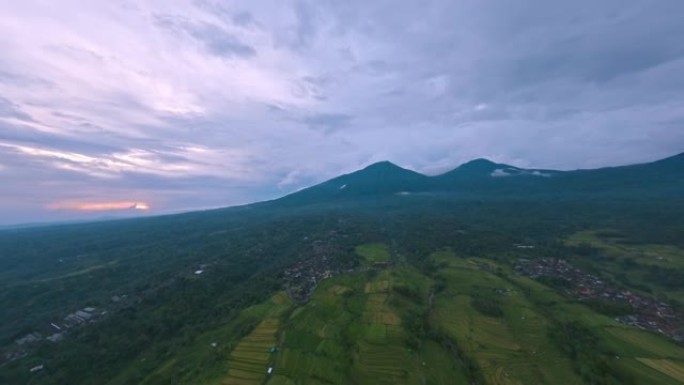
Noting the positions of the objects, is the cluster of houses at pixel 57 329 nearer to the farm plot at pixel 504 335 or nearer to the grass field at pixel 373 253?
the grass field at pixel 373 253

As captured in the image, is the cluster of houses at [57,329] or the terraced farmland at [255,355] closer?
the terraced farmland at [255,355]

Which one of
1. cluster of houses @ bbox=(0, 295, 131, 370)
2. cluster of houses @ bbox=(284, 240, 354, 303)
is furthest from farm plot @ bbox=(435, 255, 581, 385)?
cluster of houses @ bbox=(0, 295, 131, 370)

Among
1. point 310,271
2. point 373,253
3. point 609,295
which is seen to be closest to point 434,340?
point 609,295

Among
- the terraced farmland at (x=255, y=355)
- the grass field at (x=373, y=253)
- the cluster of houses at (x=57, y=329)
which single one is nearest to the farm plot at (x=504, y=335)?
the grass field at (x=373, y=253)

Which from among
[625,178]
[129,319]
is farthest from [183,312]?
[625,178]

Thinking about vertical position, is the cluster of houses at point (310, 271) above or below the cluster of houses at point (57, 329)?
above

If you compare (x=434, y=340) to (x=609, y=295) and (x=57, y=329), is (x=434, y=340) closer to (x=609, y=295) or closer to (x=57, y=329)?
(x=609, y=295)
